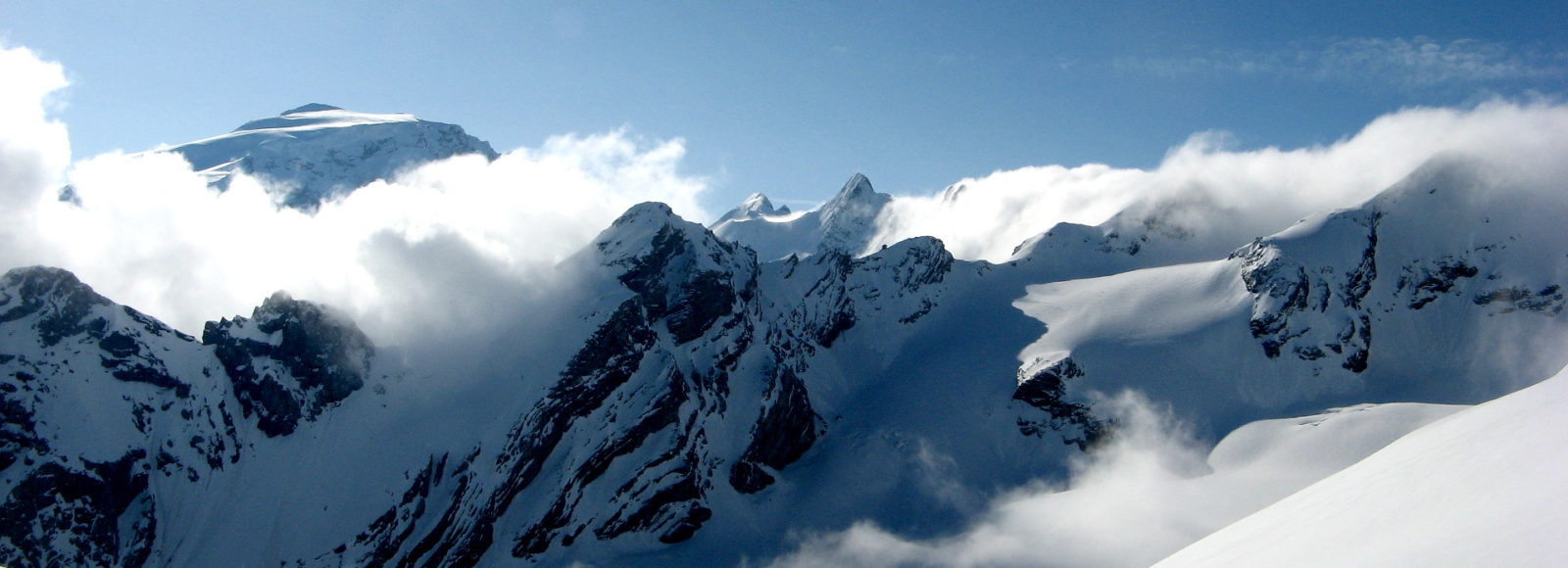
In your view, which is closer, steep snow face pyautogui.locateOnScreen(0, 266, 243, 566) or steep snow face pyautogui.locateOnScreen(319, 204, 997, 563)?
steep snow face pyautogui.locateOnScreen(0, 266, 243, 566)

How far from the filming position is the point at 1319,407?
147875 mm

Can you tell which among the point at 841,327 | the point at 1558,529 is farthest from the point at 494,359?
the point at 1558,529

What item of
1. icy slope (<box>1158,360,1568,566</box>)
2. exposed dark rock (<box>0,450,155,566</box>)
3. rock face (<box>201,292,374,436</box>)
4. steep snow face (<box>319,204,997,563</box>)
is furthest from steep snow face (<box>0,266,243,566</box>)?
icy slope (<box>1158,360,1568,566</box>)

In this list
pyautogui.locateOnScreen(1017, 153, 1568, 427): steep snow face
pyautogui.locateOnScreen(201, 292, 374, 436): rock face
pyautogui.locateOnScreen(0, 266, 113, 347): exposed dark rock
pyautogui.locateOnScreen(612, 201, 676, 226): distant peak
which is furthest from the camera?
pyautogui.locateOnScreen(612, 201, 676, 226): distant peak

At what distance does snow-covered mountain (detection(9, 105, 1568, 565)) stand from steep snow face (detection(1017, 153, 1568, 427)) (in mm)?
528

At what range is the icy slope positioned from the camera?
47.8 ft

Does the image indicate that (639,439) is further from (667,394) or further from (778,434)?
(778,434)

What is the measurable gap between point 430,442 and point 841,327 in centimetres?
9018

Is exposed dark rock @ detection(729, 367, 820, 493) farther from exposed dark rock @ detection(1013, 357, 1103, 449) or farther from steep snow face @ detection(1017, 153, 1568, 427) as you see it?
steep snow face @ detection(1017, 153, 1568, 427)

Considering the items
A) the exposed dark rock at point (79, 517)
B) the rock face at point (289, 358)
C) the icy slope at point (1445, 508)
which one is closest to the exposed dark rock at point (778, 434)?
the rock face at point (289, 358)

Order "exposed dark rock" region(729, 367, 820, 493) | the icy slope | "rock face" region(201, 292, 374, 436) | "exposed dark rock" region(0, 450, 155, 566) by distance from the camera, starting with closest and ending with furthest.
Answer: the icy slope, "exposed dark rock" region(0, 450, 155, 566), "rock face" region(201, 292, 374, 436), "exposed dark rock" region(729, 367, 820, 493)

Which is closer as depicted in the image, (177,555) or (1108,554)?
(1108,554)

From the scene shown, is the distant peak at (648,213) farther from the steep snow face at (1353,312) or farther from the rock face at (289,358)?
the steep snow face at (1353,312)

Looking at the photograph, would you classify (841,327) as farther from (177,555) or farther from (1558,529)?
(1558,529)
